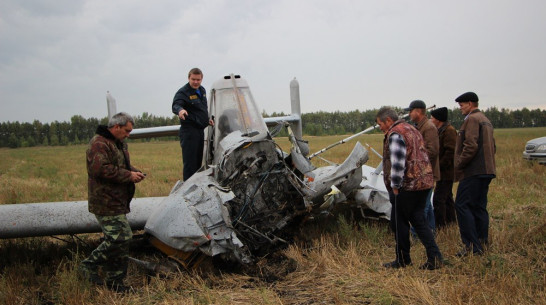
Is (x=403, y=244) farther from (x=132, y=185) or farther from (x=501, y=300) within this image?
(x=132, y=185)

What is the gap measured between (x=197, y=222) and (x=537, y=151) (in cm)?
1351

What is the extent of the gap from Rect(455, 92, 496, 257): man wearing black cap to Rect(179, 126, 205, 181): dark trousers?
3.81 meters

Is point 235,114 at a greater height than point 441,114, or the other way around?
point 235,114

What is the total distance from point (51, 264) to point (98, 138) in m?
2.36

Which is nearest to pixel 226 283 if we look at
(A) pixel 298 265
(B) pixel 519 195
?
(A) pixel 298 265

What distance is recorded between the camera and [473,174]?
5109 millimetres

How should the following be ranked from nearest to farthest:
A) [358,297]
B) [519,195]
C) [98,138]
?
[358,297], [98,138], [519,195]

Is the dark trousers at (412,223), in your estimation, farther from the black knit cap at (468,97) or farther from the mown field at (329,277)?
the black knit cap at (468,97)

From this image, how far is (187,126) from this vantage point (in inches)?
257

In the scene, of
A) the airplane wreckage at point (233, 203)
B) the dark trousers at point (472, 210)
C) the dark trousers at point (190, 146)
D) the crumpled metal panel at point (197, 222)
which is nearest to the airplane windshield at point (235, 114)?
the airplane wreckage at point (233, 203)

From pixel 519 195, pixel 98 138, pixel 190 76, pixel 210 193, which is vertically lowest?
pixel 519 195

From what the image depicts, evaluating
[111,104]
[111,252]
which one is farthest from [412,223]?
[111,104]

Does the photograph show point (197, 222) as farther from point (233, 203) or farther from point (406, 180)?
point (406, 180)

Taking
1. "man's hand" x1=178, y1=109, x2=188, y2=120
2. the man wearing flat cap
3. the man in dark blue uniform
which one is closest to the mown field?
the man wearing flat cap
